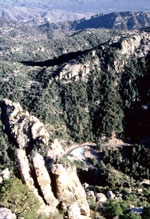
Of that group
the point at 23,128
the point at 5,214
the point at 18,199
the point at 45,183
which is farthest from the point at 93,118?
the point at 5,214

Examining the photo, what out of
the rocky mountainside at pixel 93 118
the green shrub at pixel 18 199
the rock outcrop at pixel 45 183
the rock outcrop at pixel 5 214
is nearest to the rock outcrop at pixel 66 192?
the rocky mountainside at pixel 93 118

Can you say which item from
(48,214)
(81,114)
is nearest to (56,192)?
(48,214)

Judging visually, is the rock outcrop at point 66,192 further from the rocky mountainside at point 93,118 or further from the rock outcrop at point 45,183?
the rock outcrop at point 45,183

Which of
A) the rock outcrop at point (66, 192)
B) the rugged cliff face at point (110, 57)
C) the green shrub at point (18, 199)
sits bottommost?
the rock outcrop at point (66, 192)

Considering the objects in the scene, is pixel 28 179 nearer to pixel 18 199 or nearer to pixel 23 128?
pixel 18 199

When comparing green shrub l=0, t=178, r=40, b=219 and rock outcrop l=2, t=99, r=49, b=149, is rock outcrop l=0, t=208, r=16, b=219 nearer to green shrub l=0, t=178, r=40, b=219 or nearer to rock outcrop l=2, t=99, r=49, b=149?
green shrub l=0, t=178, r=40, b=219

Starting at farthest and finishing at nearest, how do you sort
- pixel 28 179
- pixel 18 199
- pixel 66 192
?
1. pixel 66 192
2. pixel 28 179
3. pixel 18 199

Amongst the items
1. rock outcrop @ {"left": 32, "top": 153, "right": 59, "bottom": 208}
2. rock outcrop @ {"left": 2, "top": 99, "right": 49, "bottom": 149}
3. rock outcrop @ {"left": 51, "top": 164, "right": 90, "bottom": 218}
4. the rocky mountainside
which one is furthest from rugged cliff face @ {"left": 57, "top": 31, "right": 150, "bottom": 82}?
rock outcrop @ {"left": 32, "top": 153, "right": 59, "bottom": 208}

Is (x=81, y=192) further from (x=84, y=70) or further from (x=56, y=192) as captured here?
(x=84, y=70)
